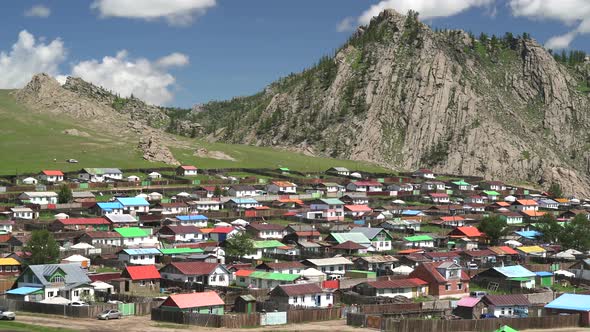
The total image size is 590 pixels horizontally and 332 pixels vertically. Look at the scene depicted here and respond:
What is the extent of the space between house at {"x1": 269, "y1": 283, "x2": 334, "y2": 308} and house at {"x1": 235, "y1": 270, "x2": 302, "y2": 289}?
3.94 metres

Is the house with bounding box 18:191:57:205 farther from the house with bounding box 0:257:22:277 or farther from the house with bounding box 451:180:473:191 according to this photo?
the house with bounding box 451:180:473:191

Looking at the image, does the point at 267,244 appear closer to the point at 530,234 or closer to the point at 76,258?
the point at 76,258

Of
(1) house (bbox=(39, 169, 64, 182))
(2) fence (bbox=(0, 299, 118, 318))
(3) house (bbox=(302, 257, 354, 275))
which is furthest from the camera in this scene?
(1) house (bbox=(39, 169, 64, 182))

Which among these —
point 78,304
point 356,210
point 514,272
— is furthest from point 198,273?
point 356,210

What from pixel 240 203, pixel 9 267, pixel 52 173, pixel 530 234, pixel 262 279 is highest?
pixel 52 173

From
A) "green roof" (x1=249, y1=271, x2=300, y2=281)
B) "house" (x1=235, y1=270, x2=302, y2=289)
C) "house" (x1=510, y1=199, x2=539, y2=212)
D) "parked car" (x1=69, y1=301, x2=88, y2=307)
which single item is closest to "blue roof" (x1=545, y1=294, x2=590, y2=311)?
"green roof" (x1=249, y1=271, x2=300, y2=281)

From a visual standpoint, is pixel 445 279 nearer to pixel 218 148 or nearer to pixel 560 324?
pixel 560 324

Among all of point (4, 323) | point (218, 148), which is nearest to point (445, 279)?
point (4, 323)

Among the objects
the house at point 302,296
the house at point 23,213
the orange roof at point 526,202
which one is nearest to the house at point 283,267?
the house at point 302,296

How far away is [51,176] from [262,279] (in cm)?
7497

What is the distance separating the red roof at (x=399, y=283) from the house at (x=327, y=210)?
1693 inches

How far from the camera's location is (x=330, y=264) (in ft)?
231

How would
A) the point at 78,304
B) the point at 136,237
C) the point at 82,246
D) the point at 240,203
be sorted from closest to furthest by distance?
the point at 78,304, the point at 82,246, the point at 136,237, the point at 240,203

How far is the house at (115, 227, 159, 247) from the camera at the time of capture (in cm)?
8175
